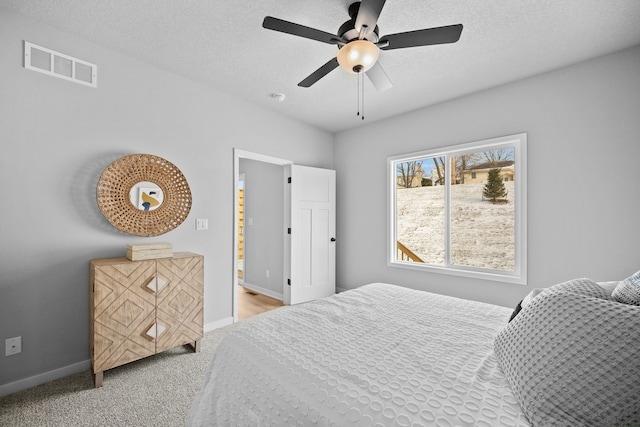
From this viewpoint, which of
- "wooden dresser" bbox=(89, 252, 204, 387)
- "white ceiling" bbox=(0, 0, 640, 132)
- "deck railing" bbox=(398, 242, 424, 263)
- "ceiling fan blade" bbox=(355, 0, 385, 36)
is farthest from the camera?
"deck railing" bbox=(398, 242, 424, 263)

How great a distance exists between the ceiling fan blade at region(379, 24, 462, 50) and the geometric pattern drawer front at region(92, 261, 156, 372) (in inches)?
92.6

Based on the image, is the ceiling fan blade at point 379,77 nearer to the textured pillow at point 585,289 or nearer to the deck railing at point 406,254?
the textured pillow at point 585,289

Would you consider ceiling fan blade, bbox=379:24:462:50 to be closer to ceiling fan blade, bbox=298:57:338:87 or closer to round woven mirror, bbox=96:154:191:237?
ceiling fan blade, bbox=298:57:338:87

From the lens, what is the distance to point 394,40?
1676 mm

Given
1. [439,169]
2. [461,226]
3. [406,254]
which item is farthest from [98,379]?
[439,169]

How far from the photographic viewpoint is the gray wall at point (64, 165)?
6.25ft

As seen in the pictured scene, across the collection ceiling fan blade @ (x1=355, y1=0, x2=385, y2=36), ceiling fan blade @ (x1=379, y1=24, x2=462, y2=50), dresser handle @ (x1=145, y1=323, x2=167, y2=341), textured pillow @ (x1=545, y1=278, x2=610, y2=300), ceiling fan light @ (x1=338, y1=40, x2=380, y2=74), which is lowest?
dresser handle @ (x1=145, y1=323, x2=167, y2=341)

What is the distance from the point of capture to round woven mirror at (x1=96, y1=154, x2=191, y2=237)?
224 cm

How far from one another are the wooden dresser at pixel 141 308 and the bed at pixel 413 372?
1.17m

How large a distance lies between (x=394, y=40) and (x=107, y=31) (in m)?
2.15

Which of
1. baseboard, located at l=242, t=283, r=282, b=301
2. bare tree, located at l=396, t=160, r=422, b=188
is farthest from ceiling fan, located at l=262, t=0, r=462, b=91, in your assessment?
baseboard, located at l=242, t=283, r=282, b=301

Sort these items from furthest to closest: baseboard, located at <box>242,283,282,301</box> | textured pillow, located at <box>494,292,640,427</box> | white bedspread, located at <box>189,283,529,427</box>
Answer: baseboard, located at <box>242,283,282,301</box> < white bedspread, located at <box>189,283,529,427</box> < textured pillow, located at <box>494,292,640,427</box>

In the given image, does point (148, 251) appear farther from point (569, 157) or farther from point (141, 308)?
point (569, 157)

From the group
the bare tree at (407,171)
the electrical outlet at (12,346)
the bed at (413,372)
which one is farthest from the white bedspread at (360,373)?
the bare tree at (407,171)
